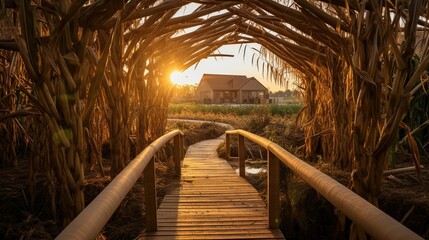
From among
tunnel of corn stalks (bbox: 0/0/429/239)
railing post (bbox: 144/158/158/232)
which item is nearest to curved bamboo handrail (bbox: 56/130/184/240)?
tunnel of corn stalks (bbox: 0/0/429/239)

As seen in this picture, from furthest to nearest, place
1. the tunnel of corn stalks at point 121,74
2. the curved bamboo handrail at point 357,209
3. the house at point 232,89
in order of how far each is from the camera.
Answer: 1. the house at point 232,89
2. the tunnel of corn stalks at point 121,74
3. the curved bamboo handrail at point 357,209

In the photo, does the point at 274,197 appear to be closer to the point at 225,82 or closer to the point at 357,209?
the point at 357,209

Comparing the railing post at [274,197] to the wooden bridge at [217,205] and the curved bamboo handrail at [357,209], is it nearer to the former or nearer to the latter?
the wooden bridge at [217,205]

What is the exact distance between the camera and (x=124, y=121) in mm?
2990

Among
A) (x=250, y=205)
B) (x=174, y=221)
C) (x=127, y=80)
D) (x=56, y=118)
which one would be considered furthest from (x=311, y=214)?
(x=56, y=118)

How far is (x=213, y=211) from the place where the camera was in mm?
3025

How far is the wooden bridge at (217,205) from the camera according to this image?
875 mm

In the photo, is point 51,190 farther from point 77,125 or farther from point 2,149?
point 2,149

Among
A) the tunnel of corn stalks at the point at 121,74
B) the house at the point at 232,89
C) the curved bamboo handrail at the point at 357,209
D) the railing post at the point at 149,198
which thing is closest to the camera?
the curved bamboo handrail at the point at 357,209

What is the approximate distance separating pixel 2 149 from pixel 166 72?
2.93m

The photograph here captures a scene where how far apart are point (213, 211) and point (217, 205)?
8.7 inches

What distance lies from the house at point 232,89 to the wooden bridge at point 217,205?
39618 millimetres

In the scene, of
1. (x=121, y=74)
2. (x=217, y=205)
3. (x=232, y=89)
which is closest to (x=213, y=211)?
(x=217, y=205)

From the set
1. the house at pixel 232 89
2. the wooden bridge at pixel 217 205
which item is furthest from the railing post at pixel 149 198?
the house at pixel 232 89
